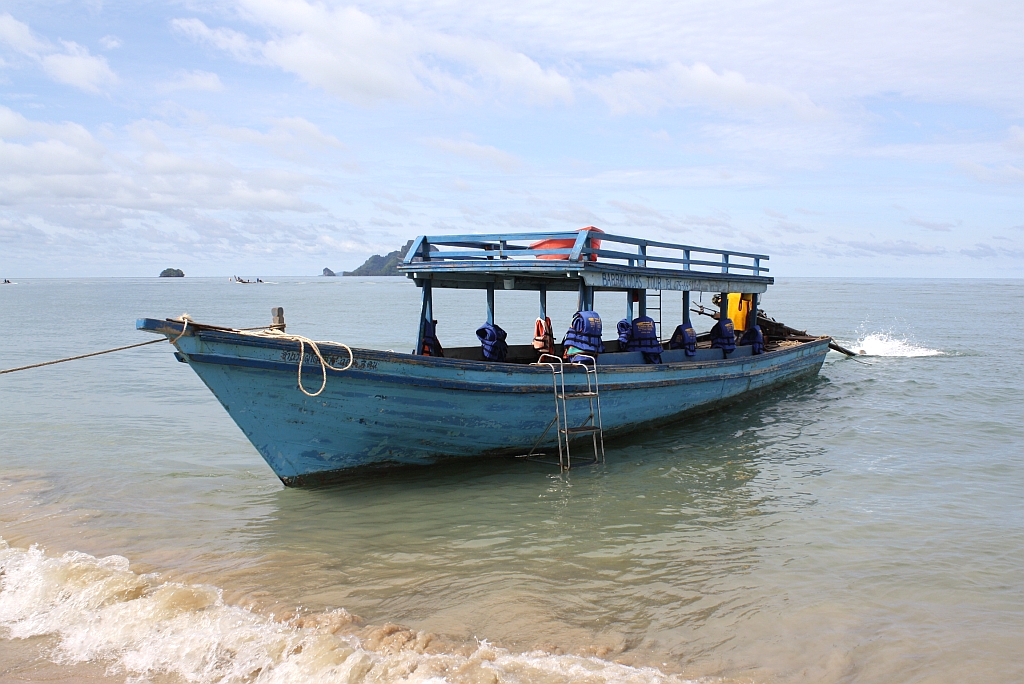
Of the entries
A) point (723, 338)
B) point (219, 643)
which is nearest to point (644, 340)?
point (723, 338)

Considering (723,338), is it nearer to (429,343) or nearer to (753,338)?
(753,338)

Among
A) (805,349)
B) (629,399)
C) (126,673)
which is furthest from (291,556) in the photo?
(805,349)

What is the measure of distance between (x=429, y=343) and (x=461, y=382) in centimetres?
242

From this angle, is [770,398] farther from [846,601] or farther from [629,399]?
[846,601]

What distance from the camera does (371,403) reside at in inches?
336

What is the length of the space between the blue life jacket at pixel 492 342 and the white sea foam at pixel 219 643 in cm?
571

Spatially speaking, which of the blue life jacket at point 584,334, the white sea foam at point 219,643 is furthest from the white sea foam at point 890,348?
the white sea foam at point 219,643

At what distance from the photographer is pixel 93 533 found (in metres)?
8.02

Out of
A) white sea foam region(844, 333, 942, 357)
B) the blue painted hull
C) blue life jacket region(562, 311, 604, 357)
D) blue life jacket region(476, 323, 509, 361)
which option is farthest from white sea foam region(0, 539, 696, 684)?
white sea foam region(844, 333, 942, 357)

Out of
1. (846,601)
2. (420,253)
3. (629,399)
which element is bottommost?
(846,601)

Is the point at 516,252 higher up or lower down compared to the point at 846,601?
higher up

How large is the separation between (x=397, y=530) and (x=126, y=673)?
3.09m

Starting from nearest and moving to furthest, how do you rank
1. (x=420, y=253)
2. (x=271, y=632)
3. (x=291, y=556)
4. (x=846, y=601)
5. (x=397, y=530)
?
(x=271, y=632)
(x=846, y=601)
(x=291, y=556)
(x=397, y=530)
(x=420, y=253)

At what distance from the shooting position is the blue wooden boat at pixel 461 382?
7.96 metres
